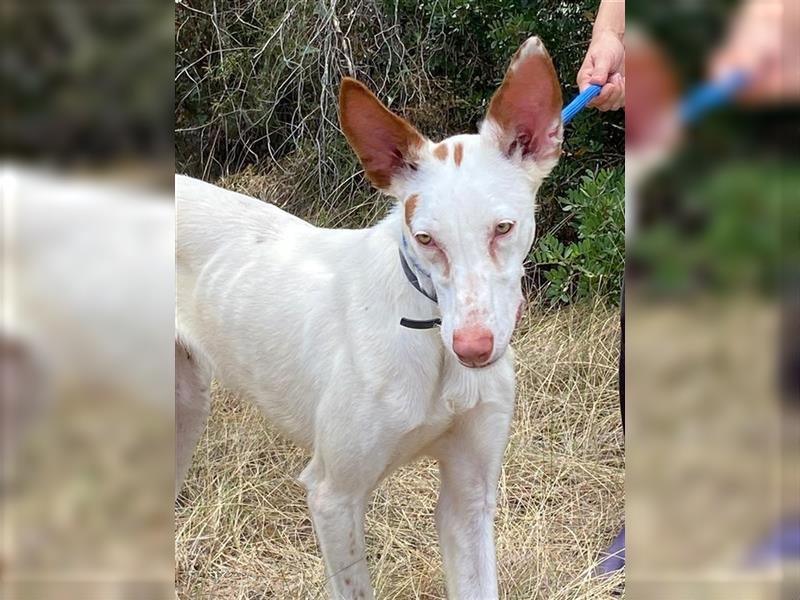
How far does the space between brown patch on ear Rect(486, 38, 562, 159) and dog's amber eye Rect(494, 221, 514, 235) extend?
0.71ft

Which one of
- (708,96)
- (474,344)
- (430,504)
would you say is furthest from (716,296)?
(430,504)

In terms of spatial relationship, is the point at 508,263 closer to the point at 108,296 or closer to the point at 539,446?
the point at 108,296

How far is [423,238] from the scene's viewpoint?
157cm

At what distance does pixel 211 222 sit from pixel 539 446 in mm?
1569

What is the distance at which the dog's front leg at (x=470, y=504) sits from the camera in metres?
1.98

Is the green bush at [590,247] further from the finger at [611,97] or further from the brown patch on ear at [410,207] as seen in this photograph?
the brown patch on ear at [410,207]

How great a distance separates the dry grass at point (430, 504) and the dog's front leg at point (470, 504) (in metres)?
0.39

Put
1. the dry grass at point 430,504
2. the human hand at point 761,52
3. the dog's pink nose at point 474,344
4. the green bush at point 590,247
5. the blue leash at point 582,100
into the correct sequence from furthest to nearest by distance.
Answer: the green bush at point 590,247
the dry grass at point 430,504
the blue leash at point 582,100
the dog's pink nose at point 474,344
the human hand at point 761,52

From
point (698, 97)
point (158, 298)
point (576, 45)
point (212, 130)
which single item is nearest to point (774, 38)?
point (698, 97)

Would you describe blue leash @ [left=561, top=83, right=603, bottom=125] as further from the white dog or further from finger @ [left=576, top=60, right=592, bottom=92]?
the white dog

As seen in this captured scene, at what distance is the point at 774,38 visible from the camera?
2.01 feet

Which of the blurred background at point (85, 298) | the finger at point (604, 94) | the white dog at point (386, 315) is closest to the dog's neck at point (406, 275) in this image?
the white dog at point (386, 315)

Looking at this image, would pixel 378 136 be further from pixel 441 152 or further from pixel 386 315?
pixel 386 315

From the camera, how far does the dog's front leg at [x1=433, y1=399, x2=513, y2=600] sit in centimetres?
198
